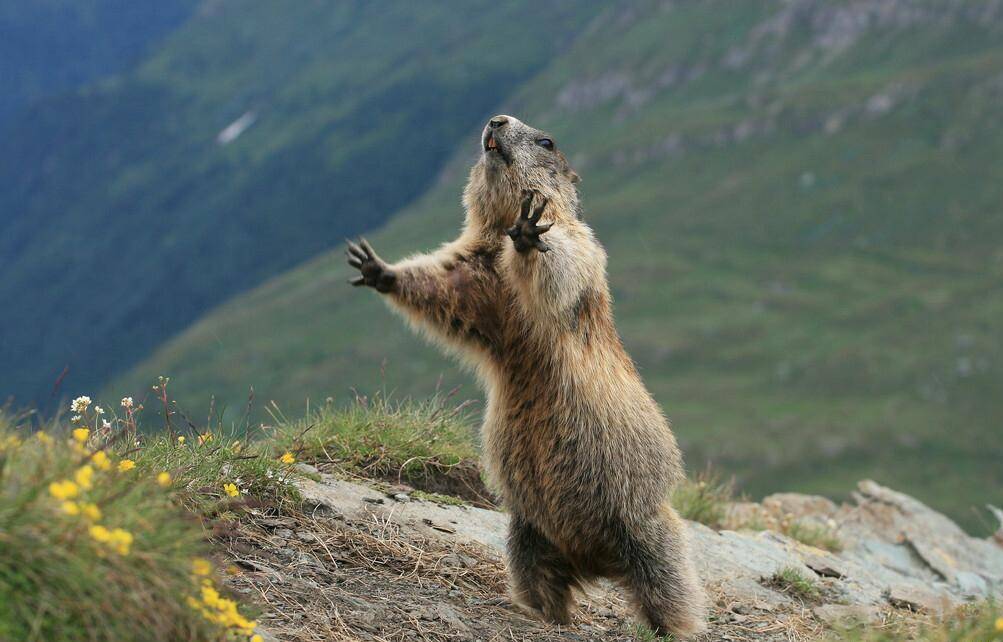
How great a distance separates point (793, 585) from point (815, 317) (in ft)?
490

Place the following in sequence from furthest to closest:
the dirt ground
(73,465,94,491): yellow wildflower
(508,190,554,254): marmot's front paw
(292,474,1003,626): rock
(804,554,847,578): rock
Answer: (804,554,847,578): rock, (292,474,1003,626): rock, (508,190,554,254): marmot's front paw, the dirt ground, (73,465,94,491): yellow wildflower

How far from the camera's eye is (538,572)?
8.59m

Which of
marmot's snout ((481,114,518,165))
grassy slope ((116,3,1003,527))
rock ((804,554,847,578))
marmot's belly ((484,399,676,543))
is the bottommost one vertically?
grassy slope ((116,3,1003,527))

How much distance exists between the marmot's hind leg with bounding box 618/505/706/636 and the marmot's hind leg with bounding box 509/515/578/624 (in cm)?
52

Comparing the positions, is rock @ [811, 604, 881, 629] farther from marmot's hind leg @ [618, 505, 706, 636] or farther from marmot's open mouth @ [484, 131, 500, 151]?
marmot's open mouth @ [484, 131, 500, 151]

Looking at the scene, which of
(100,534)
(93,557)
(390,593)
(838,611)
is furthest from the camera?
(838,611)

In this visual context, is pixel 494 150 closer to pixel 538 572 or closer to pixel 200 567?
pixel 538 572

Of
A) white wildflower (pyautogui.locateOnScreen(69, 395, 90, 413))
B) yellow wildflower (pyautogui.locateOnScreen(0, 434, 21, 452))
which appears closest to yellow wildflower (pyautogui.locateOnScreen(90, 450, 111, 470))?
yellow wildflower (pyautogui.locateOnScreen(0, 434, 21, 452))

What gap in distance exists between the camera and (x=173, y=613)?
16.6 ft

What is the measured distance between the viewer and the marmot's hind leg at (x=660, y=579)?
838 centimetres

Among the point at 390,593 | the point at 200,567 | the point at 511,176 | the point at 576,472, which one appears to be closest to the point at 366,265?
the point at 511,176

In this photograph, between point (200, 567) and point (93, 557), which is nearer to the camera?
point (93, 557)

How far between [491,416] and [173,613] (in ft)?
12.9

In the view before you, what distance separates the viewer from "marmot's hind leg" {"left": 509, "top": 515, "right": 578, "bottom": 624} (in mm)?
8586
